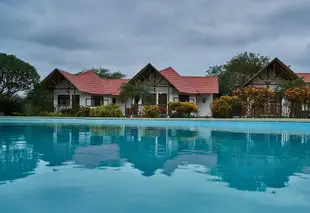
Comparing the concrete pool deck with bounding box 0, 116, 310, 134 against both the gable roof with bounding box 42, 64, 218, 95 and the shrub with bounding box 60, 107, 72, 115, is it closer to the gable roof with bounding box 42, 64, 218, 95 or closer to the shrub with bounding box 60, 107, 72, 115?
the shrub with bounding box 60, 107, 72, 115

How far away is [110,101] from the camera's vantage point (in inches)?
1012

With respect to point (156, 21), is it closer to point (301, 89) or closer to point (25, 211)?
point (301, 89)

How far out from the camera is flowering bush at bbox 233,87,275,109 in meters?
18.4

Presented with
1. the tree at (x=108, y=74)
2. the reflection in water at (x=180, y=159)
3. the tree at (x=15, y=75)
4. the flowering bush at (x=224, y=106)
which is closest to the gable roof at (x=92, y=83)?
the tree at (x=15, y=75)

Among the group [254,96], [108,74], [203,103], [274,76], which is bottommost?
[203,103]

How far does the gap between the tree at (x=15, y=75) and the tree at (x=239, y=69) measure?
14.9 metres

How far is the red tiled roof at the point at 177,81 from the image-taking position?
23450mm

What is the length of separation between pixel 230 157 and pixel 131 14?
488 inches

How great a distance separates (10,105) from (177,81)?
1230 cm

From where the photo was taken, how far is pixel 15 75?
74.9 ft

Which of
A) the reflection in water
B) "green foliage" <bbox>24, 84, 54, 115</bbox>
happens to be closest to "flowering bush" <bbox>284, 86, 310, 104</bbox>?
the reflection in water

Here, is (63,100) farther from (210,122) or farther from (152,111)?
(210,122)

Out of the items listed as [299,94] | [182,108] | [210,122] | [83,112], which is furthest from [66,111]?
[299,94]

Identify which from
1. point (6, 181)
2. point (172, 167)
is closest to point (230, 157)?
point (172, 167)
